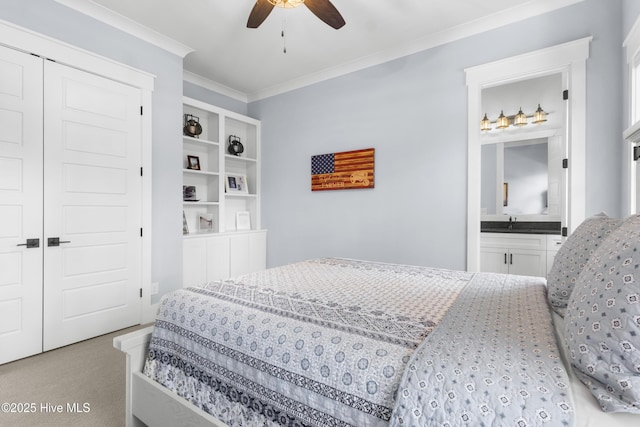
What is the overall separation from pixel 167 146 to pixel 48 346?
1955 mm

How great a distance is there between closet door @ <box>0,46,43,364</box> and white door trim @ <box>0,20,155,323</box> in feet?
0.33

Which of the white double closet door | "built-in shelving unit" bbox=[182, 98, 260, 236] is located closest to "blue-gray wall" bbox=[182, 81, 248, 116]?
"built-in shelving unit" bbox=[182, 98, 260, 236]

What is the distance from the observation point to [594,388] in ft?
2.40

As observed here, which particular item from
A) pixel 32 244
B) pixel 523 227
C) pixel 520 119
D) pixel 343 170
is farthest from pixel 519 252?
pixel 32 244

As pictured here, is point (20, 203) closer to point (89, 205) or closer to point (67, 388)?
point (89, 205)

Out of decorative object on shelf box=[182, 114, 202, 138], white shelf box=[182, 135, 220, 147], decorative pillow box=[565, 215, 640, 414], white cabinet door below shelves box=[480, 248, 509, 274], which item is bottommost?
white cabinet door below shelves box=[480, 248, 509, 274]

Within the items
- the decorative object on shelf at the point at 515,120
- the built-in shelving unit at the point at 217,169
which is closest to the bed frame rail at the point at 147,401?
the built-in shelving unit at the point at 217,169

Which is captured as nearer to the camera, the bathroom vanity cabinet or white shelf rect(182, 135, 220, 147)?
the bathroom vanity cabinet

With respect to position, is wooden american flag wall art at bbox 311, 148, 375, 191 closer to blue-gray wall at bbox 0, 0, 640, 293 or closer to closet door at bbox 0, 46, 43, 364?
blue-gray wall at bbox 0, 0, 640, 293

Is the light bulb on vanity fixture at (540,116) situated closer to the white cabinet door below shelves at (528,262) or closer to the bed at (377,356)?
the white cabinet door below shelves at (528,262)

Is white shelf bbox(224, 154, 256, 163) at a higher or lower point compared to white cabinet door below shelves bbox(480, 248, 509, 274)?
higher

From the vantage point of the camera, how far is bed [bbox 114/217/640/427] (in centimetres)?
74

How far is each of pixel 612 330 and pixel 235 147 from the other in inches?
163

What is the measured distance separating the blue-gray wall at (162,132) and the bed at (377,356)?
175cm
